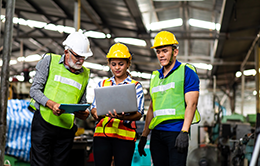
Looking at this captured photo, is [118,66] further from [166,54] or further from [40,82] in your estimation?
[40,82]

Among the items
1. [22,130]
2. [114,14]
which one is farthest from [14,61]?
[22,130]

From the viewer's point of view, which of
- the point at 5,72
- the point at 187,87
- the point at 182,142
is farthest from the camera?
the point at 5,72

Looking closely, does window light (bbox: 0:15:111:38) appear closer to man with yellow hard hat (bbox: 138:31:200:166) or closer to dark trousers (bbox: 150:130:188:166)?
man with yellow hard hat (bbox: 138:31:200:166)

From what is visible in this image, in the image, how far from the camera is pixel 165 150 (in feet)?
8.95

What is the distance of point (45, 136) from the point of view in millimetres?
2840

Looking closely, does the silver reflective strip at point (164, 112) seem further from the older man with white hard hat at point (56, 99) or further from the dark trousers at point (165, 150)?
the older man with white hard hat at point (56, 99)

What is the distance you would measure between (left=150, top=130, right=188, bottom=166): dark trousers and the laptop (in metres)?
0.35

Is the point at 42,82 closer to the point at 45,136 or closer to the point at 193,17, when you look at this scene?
the point at 45,136

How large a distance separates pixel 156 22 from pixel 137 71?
25.6ft

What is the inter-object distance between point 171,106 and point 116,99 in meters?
0.50

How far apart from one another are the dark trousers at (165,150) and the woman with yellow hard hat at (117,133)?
20 cm

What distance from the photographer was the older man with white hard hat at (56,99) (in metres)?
2.84

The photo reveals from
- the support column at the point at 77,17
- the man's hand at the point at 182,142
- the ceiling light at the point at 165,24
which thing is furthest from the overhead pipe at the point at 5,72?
the ceiling light at the point at 165,24

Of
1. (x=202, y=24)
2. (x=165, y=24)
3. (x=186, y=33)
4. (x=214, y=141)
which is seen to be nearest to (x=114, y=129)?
(x=214, y=141)
